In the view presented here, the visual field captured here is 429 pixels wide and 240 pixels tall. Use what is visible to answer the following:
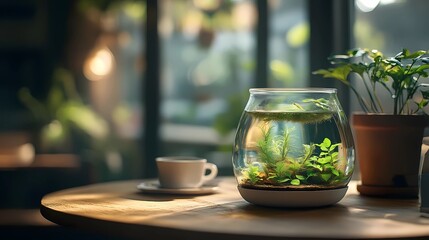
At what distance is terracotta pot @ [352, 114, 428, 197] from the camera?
5.09 feet

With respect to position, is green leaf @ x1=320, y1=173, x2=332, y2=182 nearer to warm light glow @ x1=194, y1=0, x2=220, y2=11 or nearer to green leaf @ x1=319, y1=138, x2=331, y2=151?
green leaf @ x1=319, y1=138, x2=331, y2=151

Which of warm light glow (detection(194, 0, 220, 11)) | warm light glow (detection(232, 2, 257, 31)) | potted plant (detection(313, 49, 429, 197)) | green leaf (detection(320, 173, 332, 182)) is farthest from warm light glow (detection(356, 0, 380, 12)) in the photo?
green leaf (detection(320, 173, 332, 182))

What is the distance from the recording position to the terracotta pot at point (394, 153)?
1.55m

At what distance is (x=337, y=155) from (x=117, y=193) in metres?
0.56

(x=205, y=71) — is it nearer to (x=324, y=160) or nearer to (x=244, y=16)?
(x=244, y=16)

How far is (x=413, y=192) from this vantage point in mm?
1550

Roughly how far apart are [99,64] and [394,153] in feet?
7.95

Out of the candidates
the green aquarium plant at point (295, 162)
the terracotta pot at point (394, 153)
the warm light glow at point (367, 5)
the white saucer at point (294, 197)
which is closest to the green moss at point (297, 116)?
the green aquarium plant at point (295, 162)

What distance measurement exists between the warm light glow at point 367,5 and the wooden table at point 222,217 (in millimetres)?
1377

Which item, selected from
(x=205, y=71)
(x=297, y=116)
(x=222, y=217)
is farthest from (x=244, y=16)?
(x=222, y=217)

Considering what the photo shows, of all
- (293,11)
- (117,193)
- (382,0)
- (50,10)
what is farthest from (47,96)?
(117,193)

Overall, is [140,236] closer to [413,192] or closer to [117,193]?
[117,193]

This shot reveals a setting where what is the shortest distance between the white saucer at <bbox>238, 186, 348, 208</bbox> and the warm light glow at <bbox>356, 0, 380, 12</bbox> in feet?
5.16

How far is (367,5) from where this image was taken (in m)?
2.78
